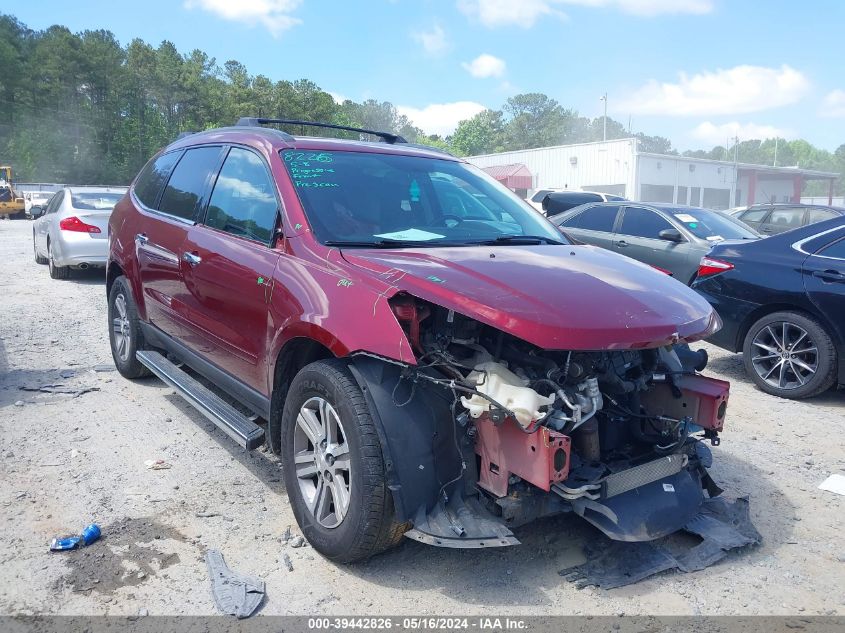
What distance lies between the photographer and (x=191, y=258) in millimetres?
4215

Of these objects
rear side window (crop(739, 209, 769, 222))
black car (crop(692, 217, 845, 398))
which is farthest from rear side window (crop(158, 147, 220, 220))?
rear side window (crop(739, 209, 769, 222))

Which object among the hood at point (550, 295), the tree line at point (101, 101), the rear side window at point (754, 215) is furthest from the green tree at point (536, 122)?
the hood at point (550, 295)

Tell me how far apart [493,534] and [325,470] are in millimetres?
810

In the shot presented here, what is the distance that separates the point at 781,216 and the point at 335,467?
13364 millimetres

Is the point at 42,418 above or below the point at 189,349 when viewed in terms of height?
below

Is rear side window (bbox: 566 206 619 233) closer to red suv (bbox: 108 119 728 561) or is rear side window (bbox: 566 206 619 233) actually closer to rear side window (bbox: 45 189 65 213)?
red suv (bbox: 108 119 728 561)

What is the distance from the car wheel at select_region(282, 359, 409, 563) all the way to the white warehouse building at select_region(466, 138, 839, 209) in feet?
113

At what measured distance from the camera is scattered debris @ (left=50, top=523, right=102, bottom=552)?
3.18 meters

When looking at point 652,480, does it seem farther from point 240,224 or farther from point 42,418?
point 42,418

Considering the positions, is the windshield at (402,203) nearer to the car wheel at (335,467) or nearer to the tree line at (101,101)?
the car wheel at (335,467)

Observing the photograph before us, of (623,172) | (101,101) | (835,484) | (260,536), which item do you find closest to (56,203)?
(260,536)

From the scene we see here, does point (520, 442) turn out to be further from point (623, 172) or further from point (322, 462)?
point (623, 172)

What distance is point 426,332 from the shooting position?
2975 mm

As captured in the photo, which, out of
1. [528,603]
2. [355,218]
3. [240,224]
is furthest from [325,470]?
[240,224]
